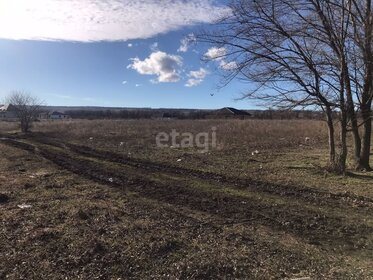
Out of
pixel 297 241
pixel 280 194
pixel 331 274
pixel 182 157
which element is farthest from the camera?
pixel 182 157

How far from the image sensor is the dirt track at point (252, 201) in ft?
19.7

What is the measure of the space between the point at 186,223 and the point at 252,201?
79.1 inches

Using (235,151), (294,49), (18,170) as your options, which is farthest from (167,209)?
(235,151)

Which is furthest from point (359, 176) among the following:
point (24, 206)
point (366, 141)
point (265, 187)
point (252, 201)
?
point (24, 206)

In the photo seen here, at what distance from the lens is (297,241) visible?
5.56m

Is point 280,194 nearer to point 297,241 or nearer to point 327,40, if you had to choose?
point 297,241

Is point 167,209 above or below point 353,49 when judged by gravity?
below

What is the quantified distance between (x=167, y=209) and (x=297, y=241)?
7.96 ft

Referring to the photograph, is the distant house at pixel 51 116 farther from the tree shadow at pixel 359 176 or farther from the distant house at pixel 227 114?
the tree shadow at pixel 359 176

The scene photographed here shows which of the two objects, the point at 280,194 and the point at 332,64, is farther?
Answer: the point at 332,64

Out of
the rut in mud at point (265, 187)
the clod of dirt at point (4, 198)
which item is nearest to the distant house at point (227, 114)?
the rut in mud at point (265, 187)

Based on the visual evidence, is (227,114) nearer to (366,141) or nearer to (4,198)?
(366,141)

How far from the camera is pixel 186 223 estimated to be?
6.26 m

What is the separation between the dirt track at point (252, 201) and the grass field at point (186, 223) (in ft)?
0.07
